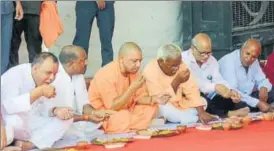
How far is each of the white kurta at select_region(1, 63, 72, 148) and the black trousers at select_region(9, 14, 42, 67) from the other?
39 centimetres

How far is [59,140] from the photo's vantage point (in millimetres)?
5539

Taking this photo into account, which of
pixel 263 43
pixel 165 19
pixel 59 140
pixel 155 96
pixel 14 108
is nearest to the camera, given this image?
pixel 14 108

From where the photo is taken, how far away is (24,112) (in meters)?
Answer: 5.23

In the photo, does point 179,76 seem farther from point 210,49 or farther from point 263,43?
point 263,43

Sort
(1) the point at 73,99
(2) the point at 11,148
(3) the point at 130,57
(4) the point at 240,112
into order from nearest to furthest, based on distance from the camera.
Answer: (2) the point at 11,148, (1) the point at 73,99, (3) the point at 130,57, (4) the point at 240,112

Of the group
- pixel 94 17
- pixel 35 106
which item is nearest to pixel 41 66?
pixel 35 106

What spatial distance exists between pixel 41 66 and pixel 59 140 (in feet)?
1.94

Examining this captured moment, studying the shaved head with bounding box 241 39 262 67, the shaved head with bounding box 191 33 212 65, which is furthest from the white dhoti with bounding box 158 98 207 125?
the shaved head with bounding box 241 39 262 67

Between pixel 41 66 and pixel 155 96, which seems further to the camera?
pixel 155 96

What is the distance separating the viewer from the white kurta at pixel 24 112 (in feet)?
17.0

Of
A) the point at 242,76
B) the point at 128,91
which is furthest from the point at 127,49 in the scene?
the point at 242,76

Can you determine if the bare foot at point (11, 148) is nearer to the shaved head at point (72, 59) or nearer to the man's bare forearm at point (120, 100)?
the shaved head at point (72, 59)

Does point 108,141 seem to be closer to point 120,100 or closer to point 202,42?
point 120,100

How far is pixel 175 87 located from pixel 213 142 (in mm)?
848
